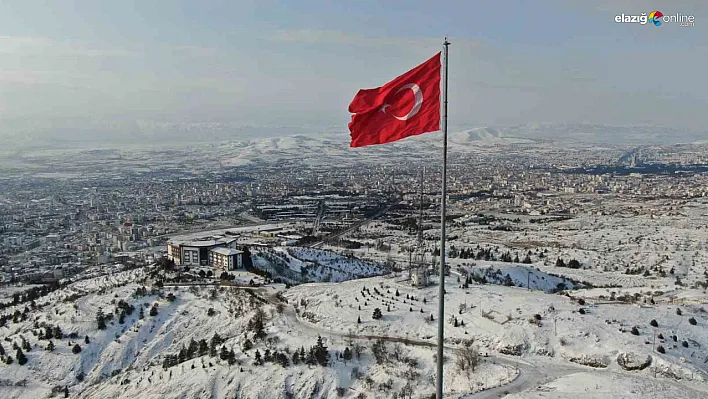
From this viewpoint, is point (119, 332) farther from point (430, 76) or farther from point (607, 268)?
point (607, 268)

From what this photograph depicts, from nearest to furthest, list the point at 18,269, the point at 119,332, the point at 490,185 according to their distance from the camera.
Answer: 1. the point at 119,332
2. the point at 18,269
3. the point at 490,185

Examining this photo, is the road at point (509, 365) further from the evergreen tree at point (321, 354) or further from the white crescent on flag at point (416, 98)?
the white crescent on flag at point (416, 98)

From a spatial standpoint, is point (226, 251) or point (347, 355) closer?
point (347, 355)

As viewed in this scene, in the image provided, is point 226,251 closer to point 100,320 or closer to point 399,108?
point 100,320

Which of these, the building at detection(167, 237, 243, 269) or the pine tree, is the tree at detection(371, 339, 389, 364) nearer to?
the pine tree

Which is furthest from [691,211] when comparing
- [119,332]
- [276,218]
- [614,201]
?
[119,332]

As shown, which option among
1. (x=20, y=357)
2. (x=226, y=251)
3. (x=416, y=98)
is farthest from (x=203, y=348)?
(x=416, y=98)
